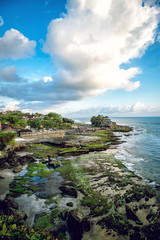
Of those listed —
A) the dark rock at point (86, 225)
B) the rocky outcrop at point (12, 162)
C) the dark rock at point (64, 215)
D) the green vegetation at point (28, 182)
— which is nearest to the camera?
the dark rock at point (86, 225)

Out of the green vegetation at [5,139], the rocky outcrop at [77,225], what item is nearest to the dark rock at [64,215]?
the rocky outcrop at [77,225]

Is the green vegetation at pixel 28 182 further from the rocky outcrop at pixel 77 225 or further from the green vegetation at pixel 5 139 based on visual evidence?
the green vegetation at pixel 5 139

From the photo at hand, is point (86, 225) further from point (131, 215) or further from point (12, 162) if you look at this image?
point (12, 162)

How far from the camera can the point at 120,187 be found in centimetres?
1541

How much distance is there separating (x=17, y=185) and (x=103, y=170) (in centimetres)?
1464

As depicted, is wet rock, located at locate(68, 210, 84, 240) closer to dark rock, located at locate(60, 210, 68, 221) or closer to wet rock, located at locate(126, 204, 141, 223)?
dark rock, located at locate(60, 210, 68, 221)

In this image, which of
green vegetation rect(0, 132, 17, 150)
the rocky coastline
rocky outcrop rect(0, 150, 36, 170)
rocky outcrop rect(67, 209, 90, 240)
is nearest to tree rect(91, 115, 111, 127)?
green vegetation rect(0, 132, 17, 150)

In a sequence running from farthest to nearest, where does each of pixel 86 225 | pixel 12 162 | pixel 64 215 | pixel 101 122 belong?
1. pixel 101 122
2. pixel 12 162
3. pixel 64 215
4. pixel 86 225

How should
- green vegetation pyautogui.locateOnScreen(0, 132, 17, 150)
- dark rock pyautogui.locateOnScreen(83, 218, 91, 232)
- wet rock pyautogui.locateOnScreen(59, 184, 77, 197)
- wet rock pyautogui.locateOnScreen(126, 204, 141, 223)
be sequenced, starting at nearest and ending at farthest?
dark rock pyautogui.locateOnScreen(83, 218, 91, 232)
wet rock pyautogui.locateOnScreen(126, 204, 141, 223)
wet rock pyautogui.locateOnScreen(59, 184, 77, 197)
green vegetation pyautogui.locateOnScreen(0, 132, 17, 150)

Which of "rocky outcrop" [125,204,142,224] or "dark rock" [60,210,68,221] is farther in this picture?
"dark rock" [60,210,68,221]

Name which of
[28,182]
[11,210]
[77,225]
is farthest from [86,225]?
[28,182]

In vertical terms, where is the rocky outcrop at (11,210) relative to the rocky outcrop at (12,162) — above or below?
above

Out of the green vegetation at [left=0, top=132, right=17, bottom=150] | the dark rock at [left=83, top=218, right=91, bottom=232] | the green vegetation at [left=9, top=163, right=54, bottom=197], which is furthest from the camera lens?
the green vegetation at [left=0, top=132, right=17, bottom=150]

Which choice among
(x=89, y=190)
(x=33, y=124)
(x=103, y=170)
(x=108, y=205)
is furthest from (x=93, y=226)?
(x=33, y=124)
